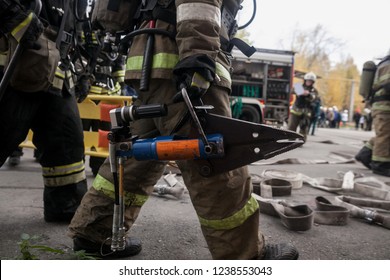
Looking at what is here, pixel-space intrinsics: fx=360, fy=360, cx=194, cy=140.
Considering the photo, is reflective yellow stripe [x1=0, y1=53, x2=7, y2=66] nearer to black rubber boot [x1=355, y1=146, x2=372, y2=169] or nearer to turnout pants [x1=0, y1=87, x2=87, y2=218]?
turnout pants [x1=0, y1=87, x2=87, y2=218]

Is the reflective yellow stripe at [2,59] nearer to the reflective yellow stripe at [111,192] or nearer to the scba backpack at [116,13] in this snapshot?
the scba backpack at [116,13]

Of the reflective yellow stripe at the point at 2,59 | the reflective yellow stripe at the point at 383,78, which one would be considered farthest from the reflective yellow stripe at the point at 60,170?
the reflective yellow stripe at the point at 383,78

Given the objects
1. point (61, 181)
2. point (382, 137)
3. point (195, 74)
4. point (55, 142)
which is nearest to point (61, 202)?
point (61, 181)

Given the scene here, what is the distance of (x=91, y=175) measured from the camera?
441cm

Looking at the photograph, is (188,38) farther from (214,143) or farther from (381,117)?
(381,117)

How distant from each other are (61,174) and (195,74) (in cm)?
151

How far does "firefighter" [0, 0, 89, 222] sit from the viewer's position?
1978 millimetres

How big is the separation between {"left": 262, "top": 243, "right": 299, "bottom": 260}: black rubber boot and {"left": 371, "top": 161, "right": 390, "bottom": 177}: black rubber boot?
394 cm

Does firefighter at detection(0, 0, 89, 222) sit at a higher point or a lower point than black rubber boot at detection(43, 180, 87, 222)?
higher

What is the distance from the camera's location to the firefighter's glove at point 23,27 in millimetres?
1900

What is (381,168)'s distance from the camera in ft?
17.3

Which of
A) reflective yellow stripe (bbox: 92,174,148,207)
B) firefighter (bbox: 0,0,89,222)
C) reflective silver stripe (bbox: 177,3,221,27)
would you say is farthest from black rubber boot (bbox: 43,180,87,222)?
reflective silver stripe (bbox: 177,3,221,27)

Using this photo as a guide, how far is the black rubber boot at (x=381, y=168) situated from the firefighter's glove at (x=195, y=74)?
460 centimetres

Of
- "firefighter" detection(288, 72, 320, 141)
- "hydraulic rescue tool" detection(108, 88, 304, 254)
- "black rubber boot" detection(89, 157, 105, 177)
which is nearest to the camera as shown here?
"hydraulic rescue tool" detection(108, 88, 304, 254)
